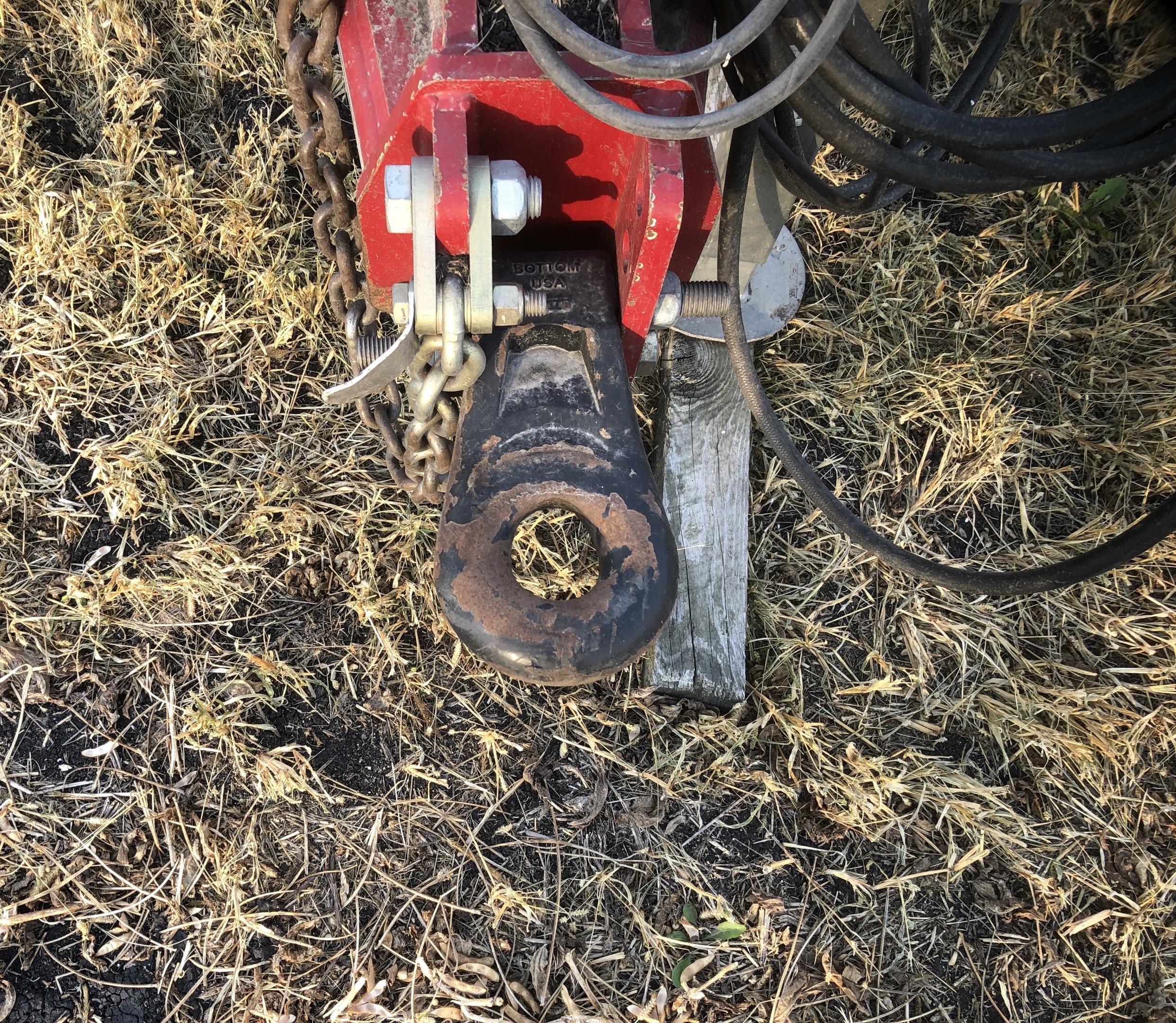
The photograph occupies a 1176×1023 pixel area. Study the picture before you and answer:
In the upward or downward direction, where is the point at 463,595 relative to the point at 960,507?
upward

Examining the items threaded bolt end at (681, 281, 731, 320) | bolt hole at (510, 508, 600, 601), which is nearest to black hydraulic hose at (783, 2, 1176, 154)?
threaded bolt end at (681, 281, 731, 320)

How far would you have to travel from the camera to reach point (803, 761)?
6.70ft

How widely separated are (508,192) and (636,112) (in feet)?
0.84

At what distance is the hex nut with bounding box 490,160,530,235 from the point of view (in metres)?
1.30

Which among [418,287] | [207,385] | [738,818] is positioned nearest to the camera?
[418,287]

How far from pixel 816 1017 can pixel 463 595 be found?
4.05ft

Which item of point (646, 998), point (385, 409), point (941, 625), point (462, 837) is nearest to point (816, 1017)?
point (646, 998)

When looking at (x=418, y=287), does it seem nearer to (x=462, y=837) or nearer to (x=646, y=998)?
(x=462, y=837)

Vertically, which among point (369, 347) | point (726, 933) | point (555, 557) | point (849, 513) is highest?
point (369, 347)

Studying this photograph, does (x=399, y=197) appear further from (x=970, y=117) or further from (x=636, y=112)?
(x=970, y=117)

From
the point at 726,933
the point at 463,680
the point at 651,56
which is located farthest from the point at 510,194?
the point at 726,933

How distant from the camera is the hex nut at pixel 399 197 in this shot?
129cm

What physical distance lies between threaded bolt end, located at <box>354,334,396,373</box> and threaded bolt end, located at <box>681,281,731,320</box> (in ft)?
1.65

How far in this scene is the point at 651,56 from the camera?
1.06 metres
